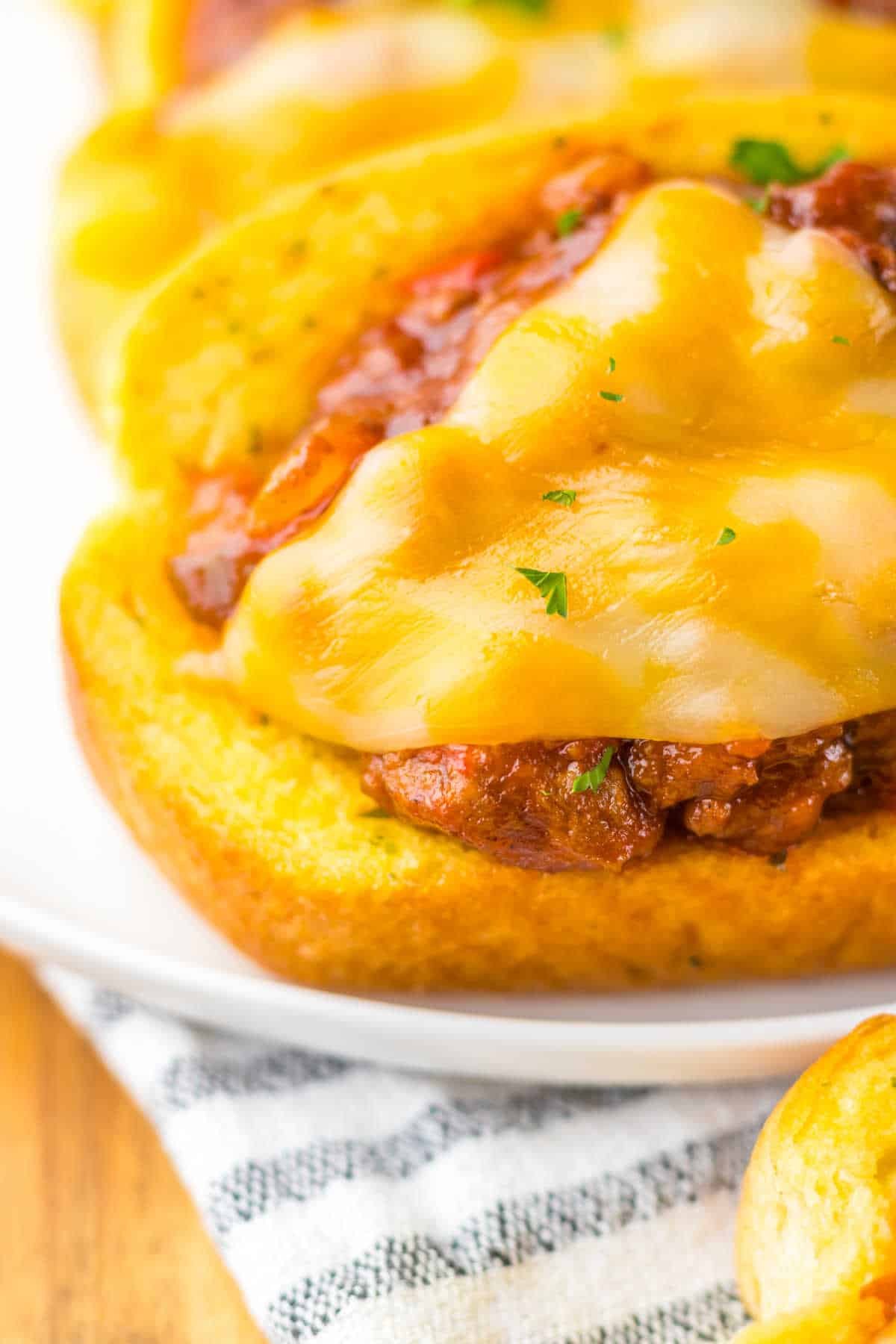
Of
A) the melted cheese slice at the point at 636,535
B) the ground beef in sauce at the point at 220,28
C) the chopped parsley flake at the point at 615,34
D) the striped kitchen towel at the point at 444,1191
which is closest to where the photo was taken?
the melted cheese slice at the point at 636,535

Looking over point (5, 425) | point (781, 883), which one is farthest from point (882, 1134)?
point (5, 425)

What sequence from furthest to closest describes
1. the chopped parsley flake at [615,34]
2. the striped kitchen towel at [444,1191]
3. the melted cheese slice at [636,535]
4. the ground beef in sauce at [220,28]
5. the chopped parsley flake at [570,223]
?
the ground beef in sauce at [220,28] < the chopped parsley flake at [615,34] < the chopped parsley flake at [570,223] < the striped kitchen towel at [444,1191] < the melted cheese slice at [636,535]

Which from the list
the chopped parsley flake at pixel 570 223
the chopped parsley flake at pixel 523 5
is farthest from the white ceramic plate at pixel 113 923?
the chopped parsley flake at pixel 523 5

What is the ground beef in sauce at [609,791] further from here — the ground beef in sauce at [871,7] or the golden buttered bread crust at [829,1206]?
the ground beef in sauce at [871,7]

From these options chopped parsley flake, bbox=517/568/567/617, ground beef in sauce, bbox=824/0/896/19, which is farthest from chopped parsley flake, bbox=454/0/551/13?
chopped parsley flake, bbox=517/568/567/617

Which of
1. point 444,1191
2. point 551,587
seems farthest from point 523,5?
point 444,1191

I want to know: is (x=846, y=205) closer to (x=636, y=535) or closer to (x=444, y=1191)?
(x=636, y=535)
